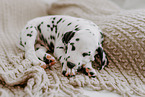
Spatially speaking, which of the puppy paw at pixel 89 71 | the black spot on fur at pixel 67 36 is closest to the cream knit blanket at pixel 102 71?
the puppy paw at pixel 89 71

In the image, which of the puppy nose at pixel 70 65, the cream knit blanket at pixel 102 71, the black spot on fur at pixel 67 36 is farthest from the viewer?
the black spot on fur at pixel 67 36

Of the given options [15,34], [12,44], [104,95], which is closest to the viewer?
[104,95]

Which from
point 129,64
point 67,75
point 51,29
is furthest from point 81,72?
point 51,29

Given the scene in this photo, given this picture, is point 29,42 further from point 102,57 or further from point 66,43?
point 102,57

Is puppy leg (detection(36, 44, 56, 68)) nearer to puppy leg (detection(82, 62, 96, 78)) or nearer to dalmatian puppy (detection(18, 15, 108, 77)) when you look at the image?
dalmatian puppy (detection(18, 15, 108, 77))

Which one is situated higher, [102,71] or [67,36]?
[67,36]

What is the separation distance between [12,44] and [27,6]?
2.30 ft

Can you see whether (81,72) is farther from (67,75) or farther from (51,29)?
(51,29)

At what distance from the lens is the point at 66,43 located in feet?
3.45

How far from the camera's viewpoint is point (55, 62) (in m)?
1.03

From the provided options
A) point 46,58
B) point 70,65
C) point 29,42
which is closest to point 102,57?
point 70,65

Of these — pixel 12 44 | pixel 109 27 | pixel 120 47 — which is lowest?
pixel 12 44

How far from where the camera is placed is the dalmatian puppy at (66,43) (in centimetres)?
93

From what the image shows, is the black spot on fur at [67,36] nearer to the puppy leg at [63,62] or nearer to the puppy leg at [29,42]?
the puppy leg at [63,62]
